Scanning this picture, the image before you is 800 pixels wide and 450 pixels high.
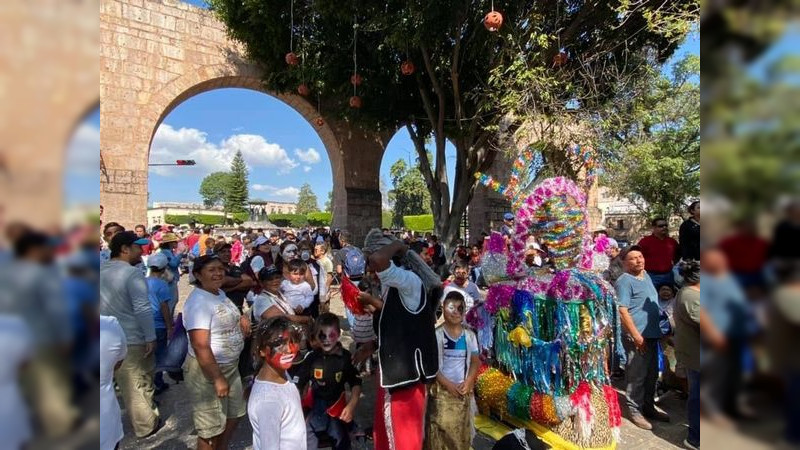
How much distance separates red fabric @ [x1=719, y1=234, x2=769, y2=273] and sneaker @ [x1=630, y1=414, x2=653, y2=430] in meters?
4.47

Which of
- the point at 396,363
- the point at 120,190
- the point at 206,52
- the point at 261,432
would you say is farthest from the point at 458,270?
the point at 206,52

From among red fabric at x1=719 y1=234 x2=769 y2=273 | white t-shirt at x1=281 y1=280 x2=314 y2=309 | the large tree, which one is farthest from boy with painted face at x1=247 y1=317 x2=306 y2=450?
the large tree

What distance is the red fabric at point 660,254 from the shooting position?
208 inches

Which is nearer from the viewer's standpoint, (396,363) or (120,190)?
(396,363)

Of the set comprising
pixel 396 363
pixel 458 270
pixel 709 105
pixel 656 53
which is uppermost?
pixel 656 53

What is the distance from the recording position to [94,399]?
55 cm

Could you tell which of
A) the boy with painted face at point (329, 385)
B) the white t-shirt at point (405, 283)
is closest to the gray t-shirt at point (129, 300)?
the boy with painted face at point (329, 385)

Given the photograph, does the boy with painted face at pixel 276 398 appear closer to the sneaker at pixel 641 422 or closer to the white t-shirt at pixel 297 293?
the white t-shirt at pixel 297 293

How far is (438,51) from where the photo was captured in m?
8.83

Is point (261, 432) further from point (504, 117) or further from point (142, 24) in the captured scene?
point (142, 24)

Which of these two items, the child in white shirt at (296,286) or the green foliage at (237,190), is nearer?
the child in white shirt at (296,286)

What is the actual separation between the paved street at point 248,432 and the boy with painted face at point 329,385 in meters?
0.99

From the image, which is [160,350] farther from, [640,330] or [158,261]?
[640,330]

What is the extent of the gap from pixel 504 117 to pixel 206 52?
24.9ft
